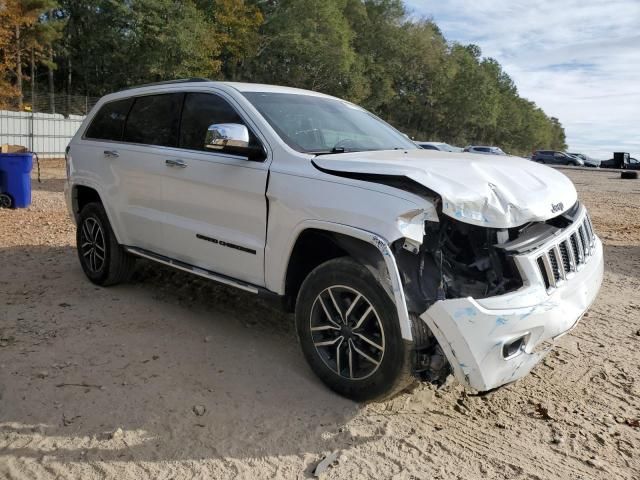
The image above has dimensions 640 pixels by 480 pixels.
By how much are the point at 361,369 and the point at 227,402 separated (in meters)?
0.84

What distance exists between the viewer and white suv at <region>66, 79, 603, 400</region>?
296cm

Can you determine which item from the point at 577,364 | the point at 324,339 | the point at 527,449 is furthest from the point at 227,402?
the point at 577,364

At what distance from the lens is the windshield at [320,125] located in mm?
3928

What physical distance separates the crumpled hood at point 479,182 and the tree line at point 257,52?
28510mm

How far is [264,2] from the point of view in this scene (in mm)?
48219

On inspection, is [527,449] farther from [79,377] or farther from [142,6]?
[142,6]

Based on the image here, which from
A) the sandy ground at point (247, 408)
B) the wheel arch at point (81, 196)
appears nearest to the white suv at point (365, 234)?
the sandy ground at point (247, 408)

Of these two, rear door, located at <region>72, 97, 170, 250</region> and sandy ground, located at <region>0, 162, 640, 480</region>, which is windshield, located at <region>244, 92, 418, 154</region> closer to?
rear door, located at <region>72, 97, 170, 250</region>

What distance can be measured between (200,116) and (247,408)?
231 centimetres

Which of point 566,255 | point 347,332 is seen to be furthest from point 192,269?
point 566,255

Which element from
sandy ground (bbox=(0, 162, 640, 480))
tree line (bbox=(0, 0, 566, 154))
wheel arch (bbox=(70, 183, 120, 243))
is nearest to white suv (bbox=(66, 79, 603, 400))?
sandy ground (bbox=(0, 162, 640, 480))

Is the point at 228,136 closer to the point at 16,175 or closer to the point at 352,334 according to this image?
the point at 352,334

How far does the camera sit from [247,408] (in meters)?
3.39

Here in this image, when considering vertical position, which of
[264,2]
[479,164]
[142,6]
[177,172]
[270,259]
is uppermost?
[264,2]
